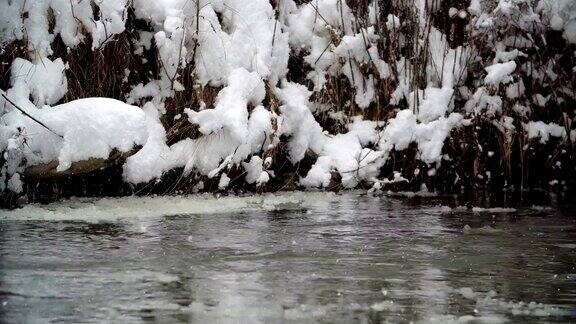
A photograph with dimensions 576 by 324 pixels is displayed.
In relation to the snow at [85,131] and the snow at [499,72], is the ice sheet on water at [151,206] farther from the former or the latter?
the snow at [499,72]

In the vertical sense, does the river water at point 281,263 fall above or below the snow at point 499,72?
below

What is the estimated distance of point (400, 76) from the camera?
315 inches

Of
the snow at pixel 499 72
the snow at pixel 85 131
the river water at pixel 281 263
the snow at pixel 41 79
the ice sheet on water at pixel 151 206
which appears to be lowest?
the river water at pixel 281 263

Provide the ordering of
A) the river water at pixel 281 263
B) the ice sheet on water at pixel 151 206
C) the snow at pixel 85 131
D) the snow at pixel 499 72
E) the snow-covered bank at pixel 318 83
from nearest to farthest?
1. the river water at pixel 281 263
2. the ice sheet on water at pixel 151 206
3. the snow at pixel 85 131
4. the snow-covered bank at pixel 318 83
5. the snow at pixel 499 72

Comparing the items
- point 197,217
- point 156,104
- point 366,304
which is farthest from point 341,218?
point 366,304

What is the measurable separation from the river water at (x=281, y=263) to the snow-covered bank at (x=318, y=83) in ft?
2.38

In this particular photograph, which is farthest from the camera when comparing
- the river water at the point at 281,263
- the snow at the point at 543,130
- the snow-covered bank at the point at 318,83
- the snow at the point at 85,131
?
the snow at the point at 543,130

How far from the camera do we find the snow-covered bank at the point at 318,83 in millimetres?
6887

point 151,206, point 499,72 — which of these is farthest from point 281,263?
point 499,72

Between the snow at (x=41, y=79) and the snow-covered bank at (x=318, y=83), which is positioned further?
the snow-covered bank at (x=318, y=83)

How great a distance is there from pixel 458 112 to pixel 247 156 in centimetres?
192

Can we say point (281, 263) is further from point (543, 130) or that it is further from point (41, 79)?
point (543, 130)

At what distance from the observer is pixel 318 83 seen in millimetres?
7941

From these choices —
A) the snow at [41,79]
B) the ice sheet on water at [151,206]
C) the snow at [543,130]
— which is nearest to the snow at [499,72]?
the snow at [543,130]
